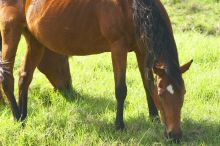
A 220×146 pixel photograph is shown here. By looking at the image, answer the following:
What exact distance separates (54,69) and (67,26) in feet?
4.94

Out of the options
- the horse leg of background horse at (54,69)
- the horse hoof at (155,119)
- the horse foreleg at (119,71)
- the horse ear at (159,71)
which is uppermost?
the horse ear at (159,71)

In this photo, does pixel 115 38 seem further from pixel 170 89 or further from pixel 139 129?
pixel 139 129

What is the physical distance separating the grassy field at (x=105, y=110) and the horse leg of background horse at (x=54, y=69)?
0.18m

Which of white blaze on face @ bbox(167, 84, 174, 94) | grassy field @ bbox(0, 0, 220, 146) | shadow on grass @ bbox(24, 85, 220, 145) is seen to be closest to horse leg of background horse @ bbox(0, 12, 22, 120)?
grassy field @ bbox(0, 0, 220, 146)

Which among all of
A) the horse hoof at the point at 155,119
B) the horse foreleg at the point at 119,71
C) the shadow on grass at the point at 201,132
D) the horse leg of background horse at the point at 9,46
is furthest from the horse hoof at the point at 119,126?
the horse leg of background horse at the point at 9,46

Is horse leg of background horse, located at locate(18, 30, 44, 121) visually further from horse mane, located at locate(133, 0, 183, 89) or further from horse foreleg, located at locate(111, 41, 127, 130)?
horse mane, located at locate(133, 0, 183, 89)

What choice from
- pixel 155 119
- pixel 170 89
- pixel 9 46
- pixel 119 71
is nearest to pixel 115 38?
pixel 119 71

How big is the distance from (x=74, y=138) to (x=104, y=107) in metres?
1.23

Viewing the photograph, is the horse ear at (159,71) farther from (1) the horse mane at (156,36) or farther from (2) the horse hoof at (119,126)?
(2) the horse hoof at (119,126)

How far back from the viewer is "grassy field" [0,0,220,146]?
16.1ft

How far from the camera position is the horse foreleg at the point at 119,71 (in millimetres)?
5086

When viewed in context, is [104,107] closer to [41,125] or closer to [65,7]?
[41,125]

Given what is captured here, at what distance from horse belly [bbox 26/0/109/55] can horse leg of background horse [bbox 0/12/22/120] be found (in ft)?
0.60

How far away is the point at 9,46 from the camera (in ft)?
18.4
